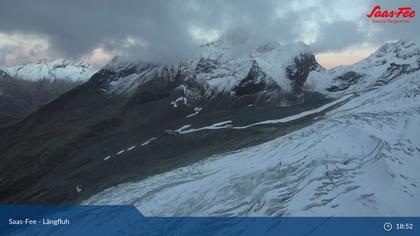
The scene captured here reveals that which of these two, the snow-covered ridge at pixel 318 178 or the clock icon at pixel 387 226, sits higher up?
the snow-covered ridge at pixel 318 178

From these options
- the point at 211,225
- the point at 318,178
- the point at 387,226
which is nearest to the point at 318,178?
the point at 318,178

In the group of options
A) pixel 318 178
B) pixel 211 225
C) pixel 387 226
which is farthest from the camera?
pixel 318 178

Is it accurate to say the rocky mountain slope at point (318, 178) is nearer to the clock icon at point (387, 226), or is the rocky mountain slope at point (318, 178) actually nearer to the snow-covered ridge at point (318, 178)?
the snow-covered ridge at point (318, 178)

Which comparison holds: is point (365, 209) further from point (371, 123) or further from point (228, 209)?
point (371, 123)

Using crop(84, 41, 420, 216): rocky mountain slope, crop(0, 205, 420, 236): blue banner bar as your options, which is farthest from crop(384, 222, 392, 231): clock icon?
crop(84, 41, 420, 216): rocky mountain slope

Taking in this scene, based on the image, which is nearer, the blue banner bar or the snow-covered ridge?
the blue banner bar

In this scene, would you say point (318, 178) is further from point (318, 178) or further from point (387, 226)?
point (387, 226)

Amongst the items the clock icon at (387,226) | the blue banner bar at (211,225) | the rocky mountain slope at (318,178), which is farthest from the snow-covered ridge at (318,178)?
the clock icon at (387,226)

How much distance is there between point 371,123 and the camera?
278ft

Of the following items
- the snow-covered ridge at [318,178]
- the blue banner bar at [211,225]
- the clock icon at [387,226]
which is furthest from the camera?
the snow-covered ridge at [318,178]

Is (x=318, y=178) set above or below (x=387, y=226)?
above

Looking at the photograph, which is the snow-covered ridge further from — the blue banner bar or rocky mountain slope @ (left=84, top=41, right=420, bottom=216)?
the blue banner bar

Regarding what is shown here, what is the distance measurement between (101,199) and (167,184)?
793 inches

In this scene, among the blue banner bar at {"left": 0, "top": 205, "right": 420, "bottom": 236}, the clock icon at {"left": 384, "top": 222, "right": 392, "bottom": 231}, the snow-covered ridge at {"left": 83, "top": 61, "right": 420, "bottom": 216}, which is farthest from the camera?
the snow-covered ridge at {"left": 83, "top": 61, "right": 420, "bottom": 216}
